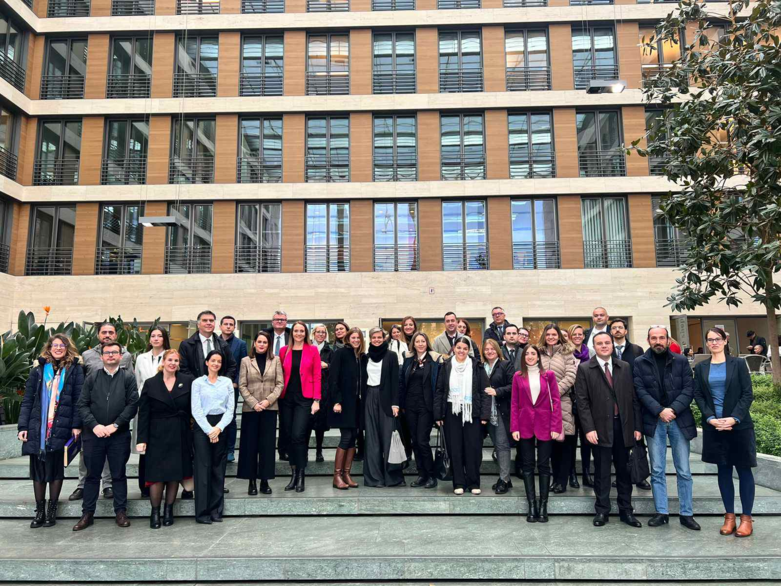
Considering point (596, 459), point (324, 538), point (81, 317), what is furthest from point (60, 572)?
point (81, 317)

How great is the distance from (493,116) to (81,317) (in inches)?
633

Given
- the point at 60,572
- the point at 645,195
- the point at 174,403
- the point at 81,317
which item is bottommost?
the point at 60,572

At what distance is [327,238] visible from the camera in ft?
64.1

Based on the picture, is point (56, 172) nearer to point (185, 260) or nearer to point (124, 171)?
point (124, 171)

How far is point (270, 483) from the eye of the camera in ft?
24.2

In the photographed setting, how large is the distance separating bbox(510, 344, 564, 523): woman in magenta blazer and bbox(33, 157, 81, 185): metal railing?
19.3m

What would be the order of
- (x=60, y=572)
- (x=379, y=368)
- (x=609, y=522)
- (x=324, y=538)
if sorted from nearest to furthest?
(x=60, y=572) → (x=324, y=538) → (x=609, y=522) → (x=379, y=368)

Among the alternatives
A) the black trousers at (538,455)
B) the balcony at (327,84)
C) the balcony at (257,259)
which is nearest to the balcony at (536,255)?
the balcony at (257,259)

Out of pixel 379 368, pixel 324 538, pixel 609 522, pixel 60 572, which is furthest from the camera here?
pixel 379 368

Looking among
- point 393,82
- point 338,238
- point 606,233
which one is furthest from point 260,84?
point 606,233

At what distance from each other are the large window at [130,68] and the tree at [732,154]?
17547 millimetres

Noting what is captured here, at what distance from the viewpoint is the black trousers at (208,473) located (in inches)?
240

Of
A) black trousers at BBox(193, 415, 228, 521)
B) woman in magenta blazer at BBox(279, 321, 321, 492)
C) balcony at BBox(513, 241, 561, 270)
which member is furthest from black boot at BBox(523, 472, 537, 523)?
balcony at BBox(513, 241, 561, 270)

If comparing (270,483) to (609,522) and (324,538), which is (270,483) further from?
(609,522)
